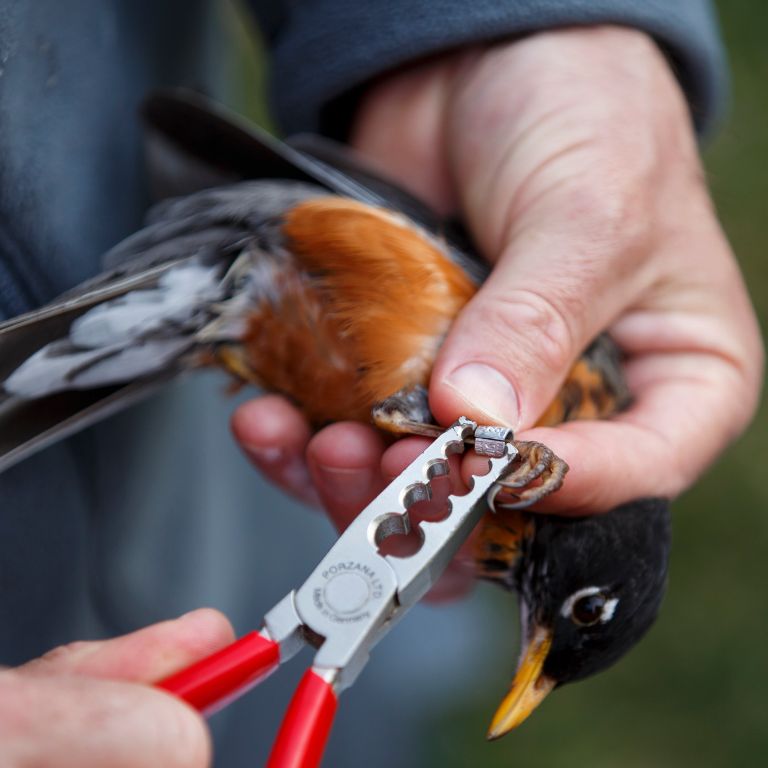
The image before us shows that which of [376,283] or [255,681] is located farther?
[376,283]

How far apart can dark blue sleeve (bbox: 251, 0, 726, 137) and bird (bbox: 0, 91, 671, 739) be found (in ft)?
0.81

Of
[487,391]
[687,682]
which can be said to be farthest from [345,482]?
[687,682]

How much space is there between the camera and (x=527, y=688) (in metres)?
1.88

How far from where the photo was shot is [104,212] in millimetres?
2023

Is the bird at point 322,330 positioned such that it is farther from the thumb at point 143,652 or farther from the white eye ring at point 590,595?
the thumb at point 143,652

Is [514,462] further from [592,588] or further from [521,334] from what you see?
[592,588]

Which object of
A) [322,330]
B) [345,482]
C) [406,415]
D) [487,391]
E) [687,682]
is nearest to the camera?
[487,391]

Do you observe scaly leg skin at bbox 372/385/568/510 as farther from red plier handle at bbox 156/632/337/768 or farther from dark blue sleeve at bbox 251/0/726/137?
dark blue sleeve at bbox 251/0/726/137

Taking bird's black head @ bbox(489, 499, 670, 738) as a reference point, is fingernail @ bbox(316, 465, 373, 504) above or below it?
above

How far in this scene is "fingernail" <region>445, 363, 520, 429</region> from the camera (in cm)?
157

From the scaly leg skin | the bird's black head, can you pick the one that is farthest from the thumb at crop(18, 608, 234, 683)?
the bird's black head

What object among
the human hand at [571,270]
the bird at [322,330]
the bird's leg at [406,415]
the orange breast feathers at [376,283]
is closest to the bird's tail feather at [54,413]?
the bird at [322,330]

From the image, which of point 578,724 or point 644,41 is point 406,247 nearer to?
point 644,41

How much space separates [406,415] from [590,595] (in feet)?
1.99
